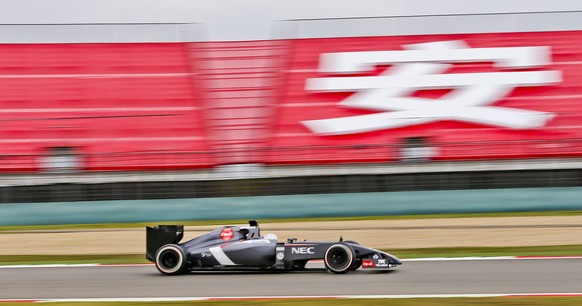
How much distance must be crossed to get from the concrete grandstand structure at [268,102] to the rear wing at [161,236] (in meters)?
10.3

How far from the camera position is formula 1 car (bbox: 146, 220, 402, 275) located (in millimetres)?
8391

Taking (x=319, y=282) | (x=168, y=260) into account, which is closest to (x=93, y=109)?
(x=168, y=260)

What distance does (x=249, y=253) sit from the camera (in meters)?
8.60

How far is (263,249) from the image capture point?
28.1 feet

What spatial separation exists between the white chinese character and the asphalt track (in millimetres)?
13612

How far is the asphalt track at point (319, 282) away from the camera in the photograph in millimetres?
7418

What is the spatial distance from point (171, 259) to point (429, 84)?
16.3m

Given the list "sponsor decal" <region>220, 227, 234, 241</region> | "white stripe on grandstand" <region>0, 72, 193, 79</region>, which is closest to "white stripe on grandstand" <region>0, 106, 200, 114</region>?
"white stripe on grandstand" <region>0, 72, 193, 79</region>

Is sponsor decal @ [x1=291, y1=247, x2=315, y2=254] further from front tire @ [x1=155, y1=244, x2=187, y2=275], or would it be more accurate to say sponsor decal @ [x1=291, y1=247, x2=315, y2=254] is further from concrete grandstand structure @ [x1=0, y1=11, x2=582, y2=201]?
concrete grandstand structure @ [x1=0, y1=11, x2=582, y2=201]

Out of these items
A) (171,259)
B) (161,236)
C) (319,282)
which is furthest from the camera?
(161,236)

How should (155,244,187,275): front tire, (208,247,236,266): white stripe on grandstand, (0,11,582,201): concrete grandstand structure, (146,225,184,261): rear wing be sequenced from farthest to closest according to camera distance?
(0,11,582,201): concrete grandstand structure, (146,225,184,261): rear wing, (155,244,187,275): front tire, (208,247,236,266): white stripe on grandstand

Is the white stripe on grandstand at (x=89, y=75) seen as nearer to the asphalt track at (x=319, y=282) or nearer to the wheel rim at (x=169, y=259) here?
the asphalt track at (x=319, y=282)

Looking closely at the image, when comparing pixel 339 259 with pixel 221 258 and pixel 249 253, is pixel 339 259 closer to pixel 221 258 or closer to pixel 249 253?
pixel 249 253

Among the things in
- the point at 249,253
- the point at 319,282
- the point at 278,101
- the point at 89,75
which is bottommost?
the point at 319,282
